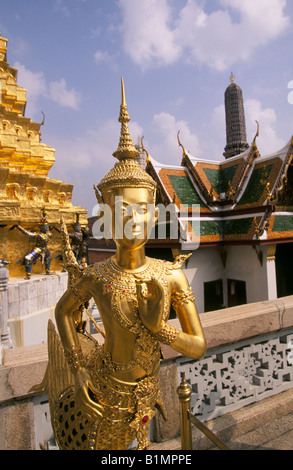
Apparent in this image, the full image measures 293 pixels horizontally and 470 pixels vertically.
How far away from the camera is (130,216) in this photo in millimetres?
1979

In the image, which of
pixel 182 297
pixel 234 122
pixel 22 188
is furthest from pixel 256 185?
pixel 234 122

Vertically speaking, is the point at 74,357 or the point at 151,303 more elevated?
the point at 151,303

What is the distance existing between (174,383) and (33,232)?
7.08 metres

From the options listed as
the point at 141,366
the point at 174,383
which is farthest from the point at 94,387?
the point at 174,383

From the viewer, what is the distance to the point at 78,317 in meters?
2.30

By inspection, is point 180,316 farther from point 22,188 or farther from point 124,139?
point 22,188

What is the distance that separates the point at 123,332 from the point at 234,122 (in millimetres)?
21447

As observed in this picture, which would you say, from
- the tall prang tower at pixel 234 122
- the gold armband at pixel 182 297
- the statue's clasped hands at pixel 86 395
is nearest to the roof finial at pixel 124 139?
the gold armband at pixel 182 297

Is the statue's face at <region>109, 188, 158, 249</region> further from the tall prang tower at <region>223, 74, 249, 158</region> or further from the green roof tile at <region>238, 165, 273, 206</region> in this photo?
the tall prang tower at <region>223, 74, 249, 158</region>

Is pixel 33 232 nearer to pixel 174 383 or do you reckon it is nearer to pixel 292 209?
pixel 174 383

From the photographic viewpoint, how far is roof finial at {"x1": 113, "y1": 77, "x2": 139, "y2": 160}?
2164mm

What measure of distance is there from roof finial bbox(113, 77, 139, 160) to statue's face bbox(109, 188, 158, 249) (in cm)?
31

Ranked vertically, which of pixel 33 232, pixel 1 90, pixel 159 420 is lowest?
pixel 159 420

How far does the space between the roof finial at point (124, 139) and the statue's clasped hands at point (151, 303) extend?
0.95 m
